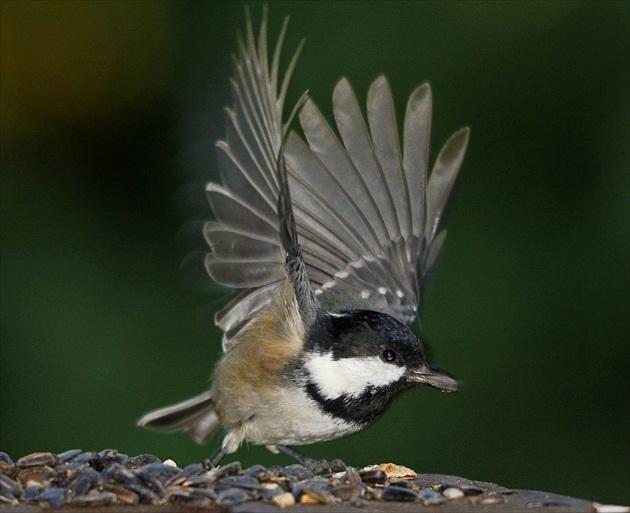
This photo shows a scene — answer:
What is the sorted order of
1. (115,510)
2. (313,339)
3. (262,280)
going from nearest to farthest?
(115,510)
(313,339)
(262,280)

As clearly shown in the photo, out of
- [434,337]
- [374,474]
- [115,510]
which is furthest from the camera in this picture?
[434,337]

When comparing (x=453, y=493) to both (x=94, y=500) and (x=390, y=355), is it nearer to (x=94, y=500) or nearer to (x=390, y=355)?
(x=390, y=355)

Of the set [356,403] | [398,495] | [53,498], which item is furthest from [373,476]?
[53,498]

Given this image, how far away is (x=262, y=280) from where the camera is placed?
11.2ft

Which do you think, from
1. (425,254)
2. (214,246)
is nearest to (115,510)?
(214,246)

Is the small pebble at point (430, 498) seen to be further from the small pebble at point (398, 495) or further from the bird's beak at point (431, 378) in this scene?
the bird's beak at point (431, 378)

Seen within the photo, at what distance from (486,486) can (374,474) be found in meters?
0.30

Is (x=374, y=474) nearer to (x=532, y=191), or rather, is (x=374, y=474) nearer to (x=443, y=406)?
(x=443, y=406)

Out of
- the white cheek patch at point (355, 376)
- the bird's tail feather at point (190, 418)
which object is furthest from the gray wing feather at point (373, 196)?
the bird's tail feather at point (190, 418)

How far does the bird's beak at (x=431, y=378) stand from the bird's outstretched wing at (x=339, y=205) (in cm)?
48

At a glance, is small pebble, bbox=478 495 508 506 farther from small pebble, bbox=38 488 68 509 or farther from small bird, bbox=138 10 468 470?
small pebble, bbox=38 488 68 509

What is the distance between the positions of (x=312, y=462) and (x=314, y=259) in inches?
26.7

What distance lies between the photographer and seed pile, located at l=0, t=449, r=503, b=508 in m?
2.32

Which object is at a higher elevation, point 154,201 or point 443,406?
point 154,201
